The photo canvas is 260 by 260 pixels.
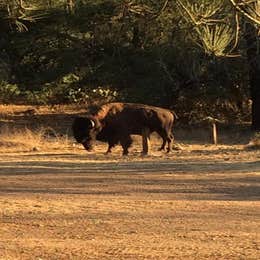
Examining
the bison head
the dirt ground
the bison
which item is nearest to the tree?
the dirt ground

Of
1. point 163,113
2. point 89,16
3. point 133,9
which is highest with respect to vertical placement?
point 89,16

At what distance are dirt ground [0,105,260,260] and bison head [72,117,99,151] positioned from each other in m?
1.32

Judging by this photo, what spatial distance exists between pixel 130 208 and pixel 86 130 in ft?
27.9

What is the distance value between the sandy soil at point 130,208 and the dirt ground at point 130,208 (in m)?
0.01

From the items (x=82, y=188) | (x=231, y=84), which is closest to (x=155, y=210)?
(x=82, y=188)

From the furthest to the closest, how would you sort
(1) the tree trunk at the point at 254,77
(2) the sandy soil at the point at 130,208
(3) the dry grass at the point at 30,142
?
(1) the tree trunk at the point at 254,77, (3) the dry grass at the point at 30,142, (2) the sandy soil at the point at 130,208

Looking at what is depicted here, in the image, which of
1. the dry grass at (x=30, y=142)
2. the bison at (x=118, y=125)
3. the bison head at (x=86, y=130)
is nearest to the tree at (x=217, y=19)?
the bison at (x=118, y=125)

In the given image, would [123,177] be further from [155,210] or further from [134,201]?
[155,210]

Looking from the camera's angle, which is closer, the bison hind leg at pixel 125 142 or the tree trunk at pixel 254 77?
the bison hind leg at pixel 125 142

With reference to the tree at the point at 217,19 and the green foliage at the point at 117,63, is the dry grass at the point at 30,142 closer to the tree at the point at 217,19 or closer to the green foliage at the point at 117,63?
the green foliage at the point at 117,63

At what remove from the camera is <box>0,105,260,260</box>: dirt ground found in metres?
7.41

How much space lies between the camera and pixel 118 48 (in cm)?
2670

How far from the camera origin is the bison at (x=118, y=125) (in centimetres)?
1839

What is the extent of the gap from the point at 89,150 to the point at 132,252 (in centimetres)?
1214
